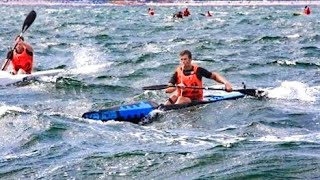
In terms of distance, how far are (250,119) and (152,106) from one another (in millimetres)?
1670

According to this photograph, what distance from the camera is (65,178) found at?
8.10 m

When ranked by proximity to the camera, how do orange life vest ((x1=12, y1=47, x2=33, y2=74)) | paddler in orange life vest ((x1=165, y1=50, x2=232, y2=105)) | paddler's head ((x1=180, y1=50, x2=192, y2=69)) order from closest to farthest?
paddler's head ((x1=180, y1=50, x2=192, y2=69))
paddler in orange life vest ((x1=165, y1=50, x2=232, y2=105))
orange life vest ((x1=12, y1=47, x2=33, y2=74))

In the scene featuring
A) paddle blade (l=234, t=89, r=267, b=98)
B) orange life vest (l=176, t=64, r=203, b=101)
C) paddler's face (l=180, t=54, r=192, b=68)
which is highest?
paddler's face (l=180, t=54, r=192, b=68)

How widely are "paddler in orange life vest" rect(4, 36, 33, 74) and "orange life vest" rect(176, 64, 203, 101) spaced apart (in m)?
5.01

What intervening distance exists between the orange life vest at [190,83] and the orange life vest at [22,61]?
5.09m

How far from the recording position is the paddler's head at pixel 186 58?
11953 mm

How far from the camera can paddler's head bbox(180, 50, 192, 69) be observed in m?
12.0

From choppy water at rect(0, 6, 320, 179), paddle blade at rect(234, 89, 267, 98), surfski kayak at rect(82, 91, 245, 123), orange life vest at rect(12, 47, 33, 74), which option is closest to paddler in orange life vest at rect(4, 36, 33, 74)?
orange life vest at rect(12, 47, 33, 74)

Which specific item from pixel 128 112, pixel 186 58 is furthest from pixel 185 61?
pixel 128 112

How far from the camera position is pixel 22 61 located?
16625mm

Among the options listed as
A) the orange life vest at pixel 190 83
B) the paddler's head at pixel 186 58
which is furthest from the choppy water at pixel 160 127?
the paddler's head at pixel 186 58

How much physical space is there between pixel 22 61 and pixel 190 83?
563 centimetres

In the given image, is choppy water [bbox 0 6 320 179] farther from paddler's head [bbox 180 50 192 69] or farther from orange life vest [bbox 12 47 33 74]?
paddler's head [bbox 180 50 192 69]

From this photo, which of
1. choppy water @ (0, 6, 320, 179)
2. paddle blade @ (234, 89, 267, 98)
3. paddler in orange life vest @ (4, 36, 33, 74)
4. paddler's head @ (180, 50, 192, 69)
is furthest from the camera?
paddler in orange life vest @ (4, 36, 33, 74)
